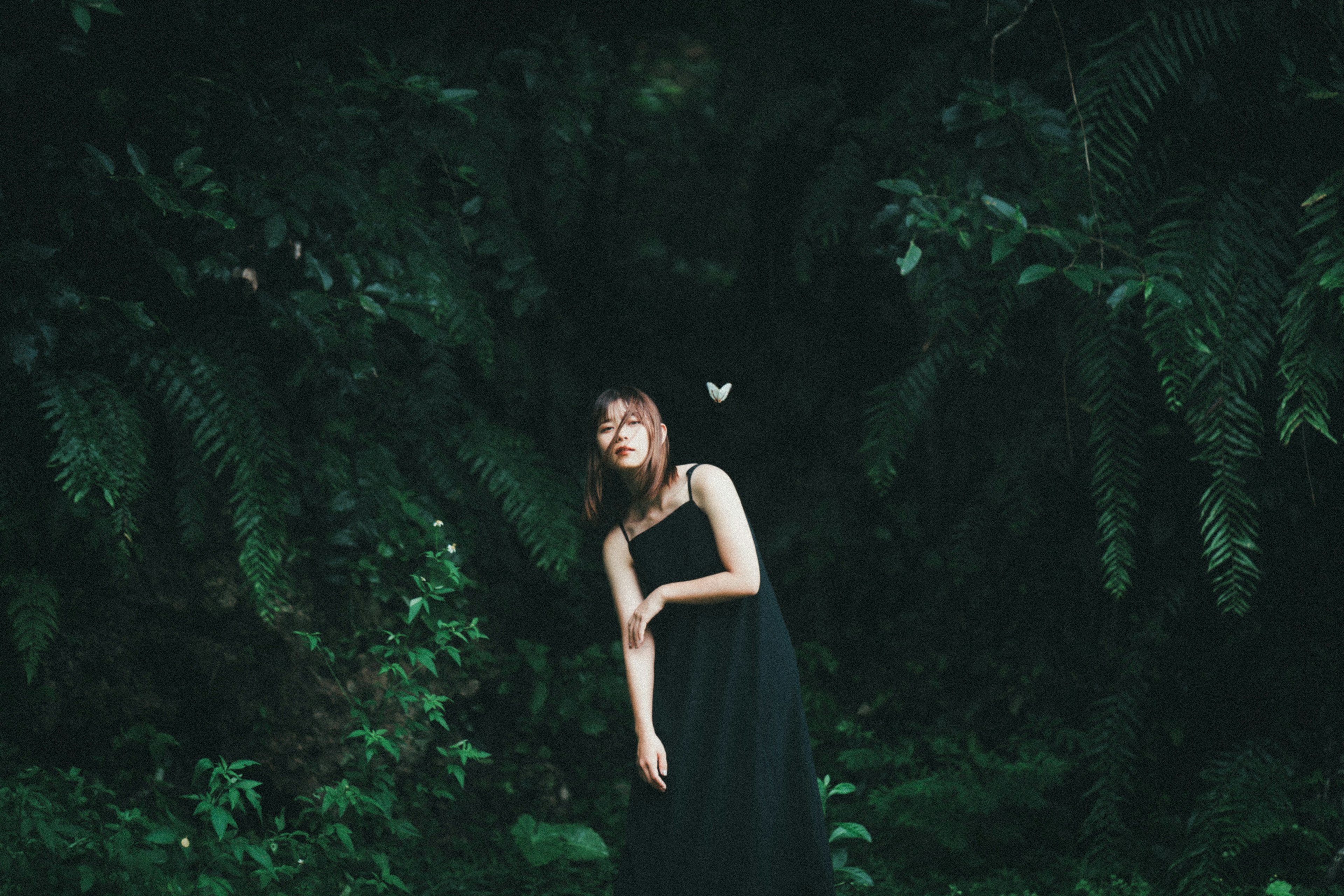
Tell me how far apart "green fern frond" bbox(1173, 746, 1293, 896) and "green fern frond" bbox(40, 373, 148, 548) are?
2.84 meters

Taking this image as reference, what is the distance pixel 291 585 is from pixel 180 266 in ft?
3.46

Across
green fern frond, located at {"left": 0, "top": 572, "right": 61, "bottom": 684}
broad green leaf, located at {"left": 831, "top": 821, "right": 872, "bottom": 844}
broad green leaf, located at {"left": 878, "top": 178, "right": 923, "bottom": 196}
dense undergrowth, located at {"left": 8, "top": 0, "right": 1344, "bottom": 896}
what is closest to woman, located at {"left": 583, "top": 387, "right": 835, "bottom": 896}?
broad green leaf, located at {"left": 831, "top": 821, "right": 872, "bottom": 844}

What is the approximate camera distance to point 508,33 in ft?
11.2

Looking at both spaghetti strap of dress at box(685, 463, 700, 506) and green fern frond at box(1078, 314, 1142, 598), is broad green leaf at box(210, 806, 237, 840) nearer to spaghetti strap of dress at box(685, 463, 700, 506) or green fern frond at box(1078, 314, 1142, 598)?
spaghetti strap of dress at box(685, 463, 700, 506)

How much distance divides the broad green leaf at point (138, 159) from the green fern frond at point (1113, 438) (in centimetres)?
239

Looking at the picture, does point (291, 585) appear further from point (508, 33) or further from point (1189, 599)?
point (1189, 599)

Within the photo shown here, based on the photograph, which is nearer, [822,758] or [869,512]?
→ [822,758]

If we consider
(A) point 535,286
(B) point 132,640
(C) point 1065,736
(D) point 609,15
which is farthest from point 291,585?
(C) point 1065,736

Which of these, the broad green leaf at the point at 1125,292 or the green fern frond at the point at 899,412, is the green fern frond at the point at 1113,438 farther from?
the green fern frond at the point at 899,412

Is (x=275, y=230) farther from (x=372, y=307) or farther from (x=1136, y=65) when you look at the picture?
(x=1136, y=65)

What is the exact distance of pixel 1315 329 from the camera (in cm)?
230

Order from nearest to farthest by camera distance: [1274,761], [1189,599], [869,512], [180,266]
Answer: [180,266], [1274,761], [1189,599], [869,512]

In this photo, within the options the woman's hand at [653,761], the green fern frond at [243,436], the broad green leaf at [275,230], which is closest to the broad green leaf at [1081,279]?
the woman's hand at [653,761]

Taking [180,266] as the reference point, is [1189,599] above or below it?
below
